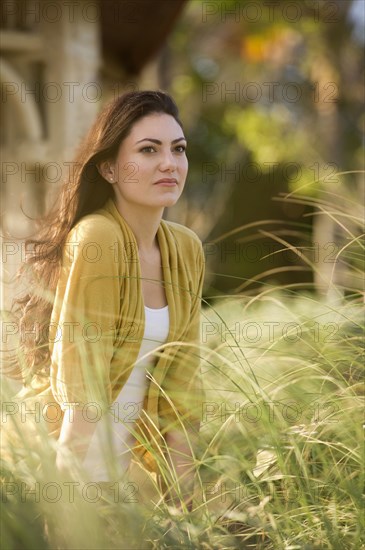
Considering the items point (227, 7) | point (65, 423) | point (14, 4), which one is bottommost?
point (65, 423)

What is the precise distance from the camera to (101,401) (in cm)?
176

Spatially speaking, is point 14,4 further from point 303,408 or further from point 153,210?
point 303,408

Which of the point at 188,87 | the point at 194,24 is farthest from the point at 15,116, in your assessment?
the point at 194,24

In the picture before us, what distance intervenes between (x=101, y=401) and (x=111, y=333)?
497 millimetres

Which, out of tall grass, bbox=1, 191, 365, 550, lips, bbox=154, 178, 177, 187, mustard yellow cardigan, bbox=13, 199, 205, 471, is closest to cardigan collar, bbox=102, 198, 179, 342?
mustard yellow cardigan, bbox=13, 199, 205, 471

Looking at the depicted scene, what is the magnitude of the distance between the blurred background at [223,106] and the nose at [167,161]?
0.34 m

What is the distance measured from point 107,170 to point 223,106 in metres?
15.6

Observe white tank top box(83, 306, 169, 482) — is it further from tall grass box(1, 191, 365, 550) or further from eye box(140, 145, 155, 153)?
eye box(140, 145, 155, 153)

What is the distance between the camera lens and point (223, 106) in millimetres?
17625

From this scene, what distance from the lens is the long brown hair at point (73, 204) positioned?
2336 millimetres

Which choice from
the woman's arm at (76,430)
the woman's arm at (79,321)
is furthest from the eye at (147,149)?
the woman's arm at (76,430)

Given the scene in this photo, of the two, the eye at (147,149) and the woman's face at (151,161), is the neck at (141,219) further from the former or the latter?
the eye at (147,149)

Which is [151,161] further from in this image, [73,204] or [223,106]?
[223,106]

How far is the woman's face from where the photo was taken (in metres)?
2.31
